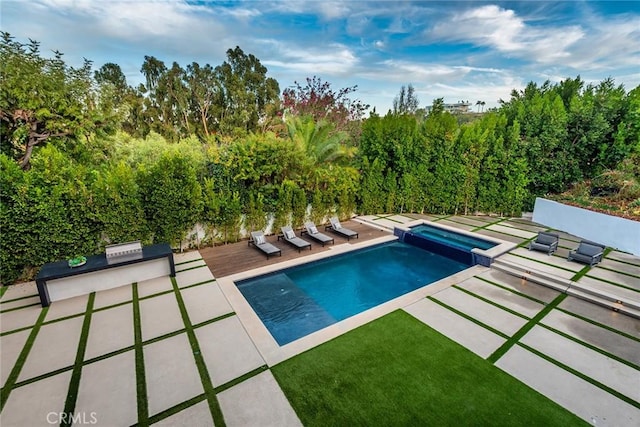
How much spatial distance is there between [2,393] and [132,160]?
10368 millimetres

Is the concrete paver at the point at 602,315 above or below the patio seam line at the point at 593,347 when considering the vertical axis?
below

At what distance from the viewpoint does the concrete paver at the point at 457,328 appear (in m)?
5.45

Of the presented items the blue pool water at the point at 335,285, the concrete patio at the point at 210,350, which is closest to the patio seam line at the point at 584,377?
the concrete patio at the point at 210,350

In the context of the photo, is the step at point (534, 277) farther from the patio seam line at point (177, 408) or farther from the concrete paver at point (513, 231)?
the patio seam line at point (177, 408)

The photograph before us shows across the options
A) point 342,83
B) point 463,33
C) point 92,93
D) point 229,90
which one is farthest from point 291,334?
point 229,90

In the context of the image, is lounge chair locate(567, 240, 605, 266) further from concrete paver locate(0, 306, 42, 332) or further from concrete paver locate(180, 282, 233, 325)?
concrete paver locate(0, 306, 42, 332)

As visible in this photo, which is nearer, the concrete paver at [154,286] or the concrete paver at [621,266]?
the concrete paver at [154,286]

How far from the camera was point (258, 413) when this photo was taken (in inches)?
159

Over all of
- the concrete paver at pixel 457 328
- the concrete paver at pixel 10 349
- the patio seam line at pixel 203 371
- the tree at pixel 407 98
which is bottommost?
the concrete paver at pixel 457 328

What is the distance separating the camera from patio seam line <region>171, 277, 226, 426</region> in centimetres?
402

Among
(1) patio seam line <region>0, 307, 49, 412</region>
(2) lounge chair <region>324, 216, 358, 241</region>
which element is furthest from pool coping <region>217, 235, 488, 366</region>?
(1) patio seam line <region>0, 307, 49, 412</region>

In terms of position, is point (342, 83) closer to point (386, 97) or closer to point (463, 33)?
point (386, 97)
